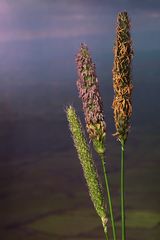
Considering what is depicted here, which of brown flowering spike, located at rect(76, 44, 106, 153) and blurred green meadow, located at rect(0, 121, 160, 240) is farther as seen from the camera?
blurred green meadow, located at rect(0, 121, 160, 240)

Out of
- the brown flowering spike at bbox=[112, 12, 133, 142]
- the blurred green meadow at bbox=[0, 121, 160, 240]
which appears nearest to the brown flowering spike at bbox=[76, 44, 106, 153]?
the brown flowering spike at bbox=[112, 12, 133, 142]

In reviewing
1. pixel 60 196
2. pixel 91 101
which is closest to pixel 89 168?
pixel 91 101

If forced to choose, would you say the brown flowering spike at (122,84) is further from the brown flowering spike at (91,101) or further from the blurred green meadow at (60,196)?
the blurred green meadow at (60,196)

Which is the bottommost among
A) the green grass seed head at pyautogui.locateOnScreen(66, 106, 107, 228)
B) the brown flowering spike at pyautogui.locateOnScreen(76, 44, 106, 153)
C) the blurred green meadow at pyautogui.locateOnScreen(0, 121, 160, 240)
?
the blurred green meadow at pyautogui.locateOnScreen(0, 121, 160, 240)

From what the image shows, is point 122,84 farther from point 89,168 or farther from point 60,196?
point 60,196

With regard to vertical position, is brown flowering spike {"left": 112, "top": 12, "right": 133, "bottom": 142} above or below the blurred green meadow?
above

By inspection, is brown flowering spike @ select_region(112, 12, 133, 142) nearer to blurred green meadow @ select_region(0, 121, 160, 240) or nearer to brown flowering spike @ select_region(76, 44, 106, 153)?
brown flowering spike @ select_region(76, 44, 106, 153)

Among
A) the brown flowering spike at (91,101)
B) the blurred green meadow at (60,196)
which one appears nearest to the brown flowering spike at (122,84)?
the brown flowering spike at (91,101)
